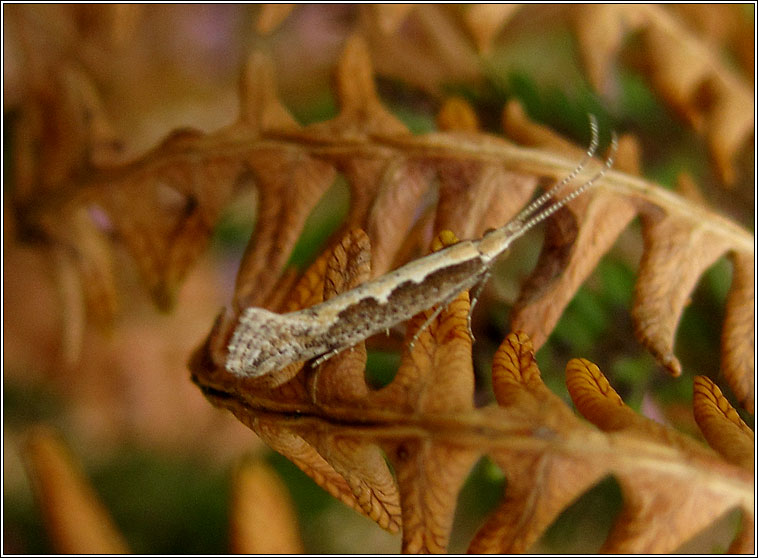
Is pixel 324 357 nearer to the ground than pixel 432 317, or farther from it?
nearer to the ground

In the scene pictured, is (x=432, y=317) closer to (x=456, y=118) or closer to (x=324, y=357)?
(x=324, y=357)

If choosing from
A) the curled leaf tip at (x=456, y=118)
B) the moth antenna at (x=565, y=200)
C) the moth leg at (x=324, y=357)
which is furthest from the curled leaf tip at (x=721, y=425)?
the curled leaf tip at (x=456, y=118)

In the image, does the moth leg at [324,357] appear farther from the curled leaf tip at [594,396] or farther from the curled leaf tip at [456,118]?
the curled leaf tip at [456,118]

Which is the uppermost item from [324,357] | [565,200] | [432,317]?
[565,200]

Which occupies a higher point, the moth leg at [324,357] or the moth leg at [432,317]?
the moth leg at [432,317]

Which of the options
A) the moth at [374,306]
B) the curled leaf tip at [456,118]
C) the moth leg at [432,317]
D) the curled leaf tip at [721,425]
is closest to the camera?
the curled leaf tip at [721,425]

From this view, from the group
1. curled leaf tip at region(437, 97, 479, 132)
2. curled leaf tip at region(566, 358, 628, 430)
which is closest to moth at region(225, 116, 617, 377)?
Result: curled leaf tip at region(566, 358, 628, 430)

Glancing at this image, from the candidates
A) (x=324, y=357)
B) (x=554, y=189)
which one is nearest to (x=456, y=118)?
(x=554, y=189)

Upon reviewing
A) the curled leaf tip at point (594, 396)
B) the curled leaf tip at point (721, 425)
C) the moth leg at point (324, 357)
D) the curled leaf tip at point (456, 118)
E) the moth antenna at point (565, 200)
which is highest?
the curled leaf tip at point (456, 118)
